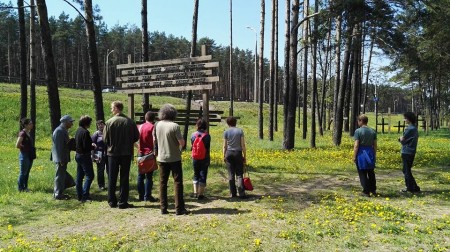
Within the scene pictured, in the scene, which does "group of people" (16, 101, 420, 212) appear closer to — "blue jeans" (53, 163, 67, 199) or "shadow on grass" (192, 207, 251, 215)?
"blue jeans" (53, 163, 67, 199)

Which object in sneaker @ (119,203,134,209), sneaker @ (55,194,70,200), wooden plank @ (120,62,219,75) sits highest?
wooden plank @ (120,62,219,75)

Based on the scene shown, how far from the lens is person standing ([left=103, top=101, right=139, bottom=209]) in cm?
812

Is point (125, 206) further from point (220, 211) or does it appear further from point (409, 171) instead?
point (409, 171)

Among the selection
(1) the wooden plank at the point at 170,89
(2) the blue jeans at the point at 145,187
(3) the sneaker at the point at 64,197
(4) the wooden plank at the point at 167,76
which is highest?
(4) the wooden plank at the point at 167,76

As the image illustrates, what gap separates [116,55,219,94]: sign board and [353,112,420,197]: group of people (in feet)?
15.5

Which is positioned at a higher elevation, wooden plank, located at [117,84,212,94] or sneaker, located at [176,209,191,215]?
wooden plank, located at [117,84,212,94]

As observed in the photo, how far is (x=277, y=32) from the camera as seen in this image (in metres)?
28.2

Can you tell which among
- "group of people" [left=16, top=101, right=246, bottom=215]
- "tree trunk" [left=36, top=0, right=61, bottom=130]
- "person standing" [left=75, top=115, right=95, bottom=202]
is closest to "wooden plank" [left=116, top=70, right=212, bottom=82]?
"tree trunk" [left=36, top=0, right=61, bottom=130]

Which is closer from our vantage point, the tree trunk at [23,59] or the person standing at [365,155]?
the person standing at [365,155]

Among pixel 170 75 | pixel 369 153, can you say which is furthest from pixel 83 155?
pixel 369 153

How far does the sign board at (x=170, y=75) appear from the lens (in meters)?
12.5

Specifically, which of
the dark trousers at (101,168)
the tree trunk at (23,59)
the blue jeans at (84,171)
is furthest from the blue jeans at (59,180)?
the tree trunk at (23,59)

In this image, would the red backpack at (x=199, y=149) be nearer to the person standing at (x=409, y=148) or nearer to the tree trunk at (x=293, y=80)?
the person standing at (x=409, y=148)

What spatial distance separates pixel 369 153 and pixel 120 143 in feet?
19.6
